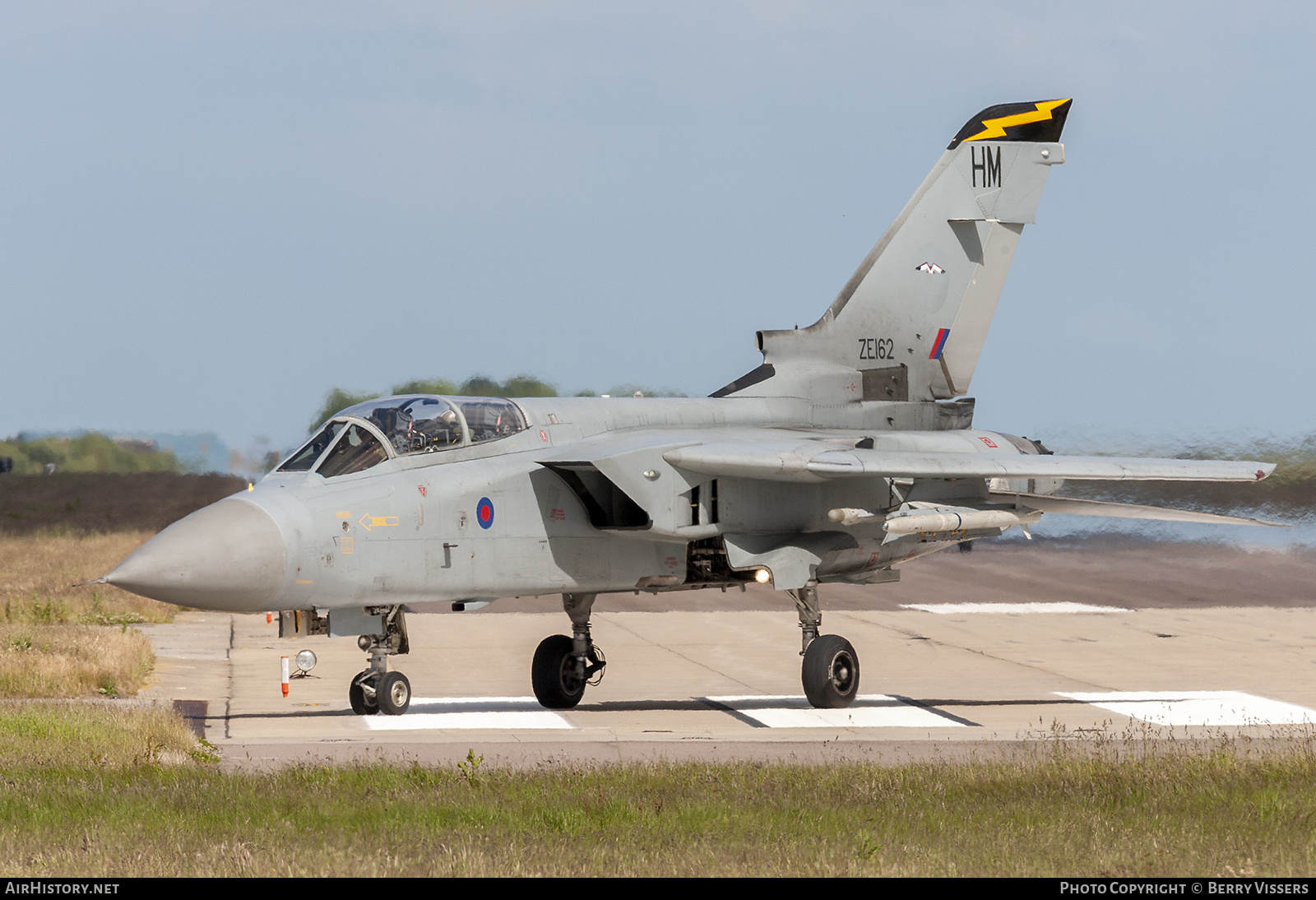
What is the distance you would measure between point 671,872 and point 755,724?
22.4 ft

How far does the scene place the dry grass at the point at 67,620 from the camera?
14.9m

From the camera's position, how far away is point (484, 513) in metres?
12.9

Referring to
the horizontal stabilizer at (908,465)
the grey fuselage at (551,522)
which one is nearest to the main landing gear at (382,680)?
the grey fuselage at (551,522)

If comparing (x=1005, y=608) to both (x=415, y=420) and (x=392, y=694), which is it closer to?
(x=392, y=694)

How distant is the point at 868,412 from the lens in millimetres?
16531

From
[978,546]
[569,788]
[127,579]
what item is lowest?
[978,546]

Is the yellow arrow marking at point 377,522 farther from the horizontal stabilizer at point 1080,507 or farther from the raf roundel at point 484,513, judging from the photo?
the horizontal stabilizer at point 1080,507

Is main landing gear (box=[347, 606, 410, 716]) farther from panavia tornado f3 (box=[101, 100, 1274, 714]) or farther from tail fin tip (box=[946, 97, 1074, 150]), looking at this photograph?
tail fin tip (box=[946, 97, 1074, 150])

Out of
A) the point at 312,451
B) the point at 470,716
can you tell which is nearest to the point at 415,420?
the point at 312,451

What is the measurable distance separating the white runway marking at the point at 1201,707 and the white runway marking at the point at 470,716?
18.6 feet

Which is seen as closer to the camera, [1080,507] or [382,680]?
[382,680]

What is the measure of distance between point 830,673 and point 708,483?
89.4 inches

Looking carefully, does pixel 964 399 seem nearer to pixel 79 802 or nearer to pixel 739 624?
pixel 739 624
